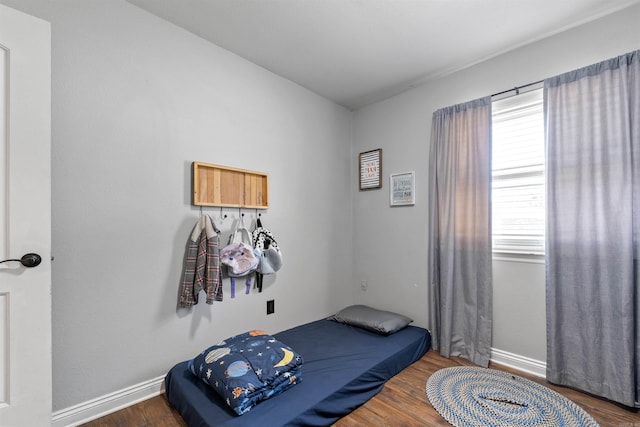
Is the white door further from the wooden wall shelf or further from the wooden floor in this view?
the wooden wall shelf

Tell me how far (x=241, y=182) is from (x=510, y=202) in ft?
6.92

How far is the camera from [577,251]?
1881 mm

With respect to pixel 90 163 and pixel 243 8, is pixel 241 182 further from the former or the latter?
pixel 243 8

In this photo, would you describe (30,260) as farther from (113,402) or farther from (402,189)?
(402,189)

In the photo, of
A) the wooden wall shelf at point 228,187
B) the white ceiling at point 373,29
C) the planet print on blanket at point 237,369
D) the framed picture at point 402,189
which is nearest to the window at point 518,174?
the white ceiling at point 373,29

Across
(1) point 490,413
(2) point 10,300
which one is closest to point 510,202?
(1) point 490,413

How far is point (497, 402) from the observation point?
5.71 feet

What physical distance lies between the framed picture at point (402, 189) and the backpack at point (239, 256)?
1.49 metres

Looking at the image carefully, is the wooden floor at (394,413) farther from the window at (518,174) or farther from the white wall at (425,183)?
the window at (518,174)

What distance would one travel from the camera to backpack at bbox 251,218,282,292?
230 centimetres

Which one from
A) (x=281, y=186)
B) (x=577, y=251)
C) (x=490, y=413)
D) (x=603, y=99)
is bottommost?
(x=490, y=413)

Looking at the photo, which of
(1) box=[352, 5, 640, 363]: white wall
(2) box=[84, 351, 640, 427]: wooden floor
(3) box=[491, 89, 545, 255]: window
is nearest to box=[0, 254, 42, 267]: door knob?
(2) box=[84, 351, 640, 427]: wooden floor

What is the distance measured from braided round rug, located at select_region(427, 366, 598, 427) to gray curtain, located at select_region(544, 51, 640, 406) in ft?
0.86

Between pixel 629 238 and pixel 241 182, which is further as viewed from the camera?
pixel 241 182
